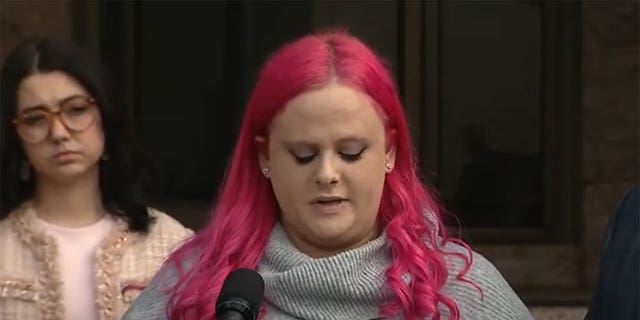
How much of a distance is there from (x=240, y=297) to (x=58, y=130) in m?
1.01

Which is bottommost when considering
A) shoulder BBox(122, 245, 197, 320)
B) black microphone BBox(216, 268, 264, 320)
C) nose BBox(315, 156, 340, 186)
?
shoulder BBox(122, 245, 197, 320)

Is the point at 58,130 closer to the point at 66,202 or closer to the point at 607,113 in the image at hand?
the point at 66,202

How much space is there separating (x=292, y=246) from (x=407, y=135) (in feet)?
0.89

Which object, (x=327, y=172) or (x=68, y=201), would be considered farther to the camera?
(x=68, y=201)

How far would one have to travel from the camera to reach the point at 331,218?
2.20 meters

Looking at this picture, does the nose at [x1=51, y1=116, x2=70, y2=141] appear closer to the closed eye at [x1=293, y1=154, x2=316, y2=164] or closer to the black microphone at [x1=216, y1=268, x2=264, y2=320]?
the closed eye at [x1=293, y1=154, x2=316, y2=164]

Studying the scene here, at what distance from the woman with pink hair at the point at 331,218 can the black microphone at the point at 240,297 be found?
0.84 ft

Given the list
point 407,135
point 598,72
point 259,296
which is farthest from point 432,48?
point 259,296

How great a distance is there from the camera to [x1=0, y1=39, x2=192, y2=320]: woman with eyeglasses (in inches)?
111

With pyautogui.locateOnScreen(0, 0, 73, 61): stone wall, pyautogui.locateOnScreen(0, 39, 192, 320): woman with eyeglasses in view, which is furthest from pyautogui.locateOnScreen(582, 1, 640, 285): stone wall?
pyautogui.locateOnScreen(0, 39, 192, 320): woman with eyeglasses

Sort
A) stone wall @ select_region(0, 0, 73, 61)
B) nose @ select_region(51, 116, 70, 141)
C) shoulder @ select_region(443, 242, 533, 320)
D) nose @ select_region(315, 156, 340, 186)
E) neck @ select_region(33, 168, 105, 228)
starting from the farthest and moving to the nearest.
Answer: stone wall @ select_region(0, 0, 73, 61)
neck @ select_region(33, 168, 105, 228)
nose @ select_region(51, 116, 70, 141)
shoulder @ select_region(443, 242, 533, 320)
nose @ select_region(315, 156, 340, 186)

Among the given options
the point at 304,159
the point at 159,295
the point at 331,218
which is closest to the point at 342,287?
the point at 331,218

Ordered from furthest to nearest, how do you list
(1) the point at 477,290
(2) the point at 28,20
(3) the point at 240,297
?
(2) the point at 28,20
(1) the point at 477,290
(3) the point at 240,297

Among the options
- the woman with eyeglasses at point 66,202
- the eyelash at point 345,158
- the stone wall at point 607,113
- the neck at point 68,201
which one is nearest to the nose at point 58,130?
the woman with eyeglasses at point 66,202
